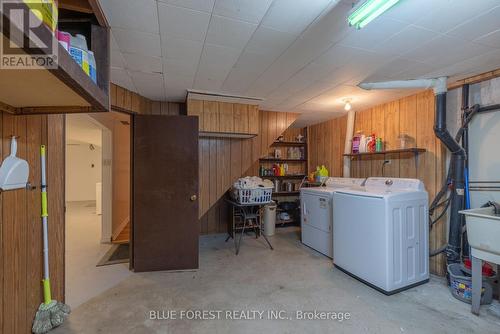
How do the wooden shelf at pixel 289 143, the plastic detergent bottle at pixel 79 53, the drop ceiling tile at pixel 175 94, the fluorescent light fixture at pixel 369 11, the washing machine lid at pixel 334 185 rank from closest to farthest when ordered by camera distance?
the plastic detergent bottle at pixel 79 53 → the fluorescent light fixture at pixel 369 11 → the drop ceiling tile at pixel 175 94 → the washing machine lid at pixel 334 185 → the wooden shelf at pixel 289 143

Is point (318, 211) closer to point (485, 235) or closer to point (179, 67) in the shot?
→ point (485, 235)

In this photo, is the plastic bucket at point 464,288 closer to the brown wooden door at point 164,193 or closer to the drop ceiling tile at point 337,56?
the drop ceiling tile at point 337,56

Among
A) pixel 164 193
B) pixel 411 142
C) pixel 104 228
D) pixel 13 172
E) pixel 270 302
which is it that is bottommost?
pixel 270 302

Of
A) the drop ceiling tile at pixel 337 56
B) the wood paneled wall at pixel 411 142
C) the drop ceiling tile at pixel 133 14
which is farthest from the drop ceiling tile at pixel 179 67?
the wood paneled wall at pixel 411 142

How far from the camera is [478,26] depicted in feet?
5.35

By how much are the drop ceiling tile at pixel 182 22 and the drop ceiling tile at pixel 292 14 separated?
43 cm

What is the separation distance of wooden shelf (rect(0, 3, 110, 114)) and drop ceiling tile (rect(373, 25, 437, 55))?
6.61ft

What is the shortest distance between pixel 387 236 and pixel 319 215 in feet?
4.06

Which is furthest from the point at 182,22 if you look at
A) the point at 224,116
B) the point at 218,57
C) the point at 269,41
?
the point at 224,116

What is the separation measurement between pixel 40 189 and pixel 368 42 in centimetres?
273

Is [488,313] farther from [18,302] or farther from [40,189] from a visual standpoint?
[40,189]

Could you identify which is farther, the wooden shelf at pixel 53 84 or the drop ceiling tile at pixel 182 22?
the drop ceiling tile at pixel 182 22

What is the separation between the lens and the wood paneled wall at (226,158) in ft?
12.5

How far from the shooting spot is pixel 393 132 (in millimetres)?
3354
